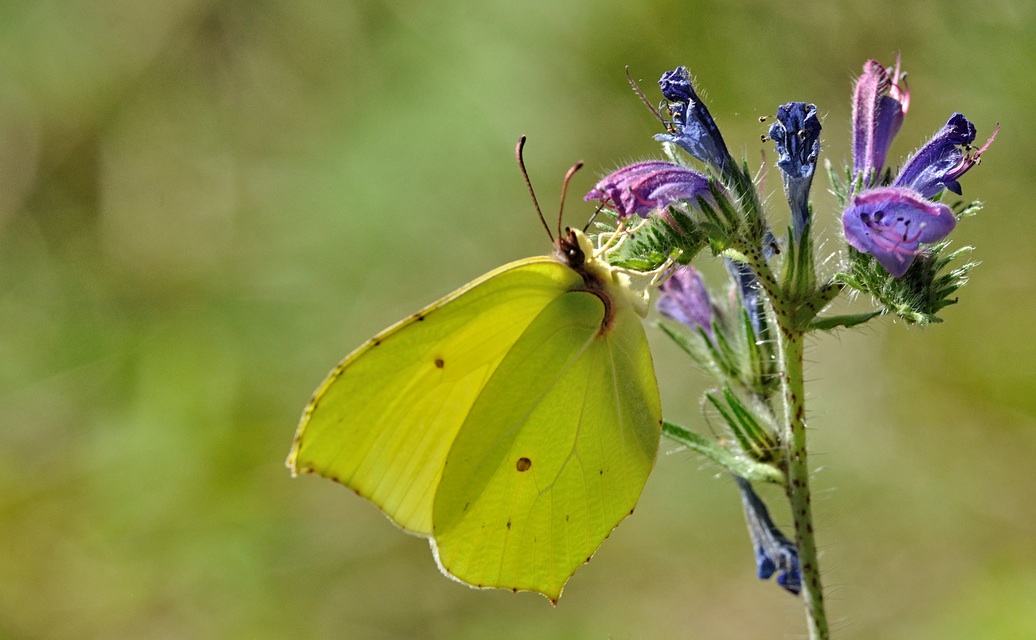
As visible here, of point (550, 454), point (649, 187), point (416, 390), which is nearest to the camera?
point (649, 187)

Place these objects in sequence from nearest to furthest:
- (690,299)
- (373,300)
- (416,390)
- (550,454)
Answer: (416,390) → (550,454) → (690,299) → (373,300)

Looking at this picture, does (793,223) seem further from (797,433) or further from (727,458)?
(727,458)

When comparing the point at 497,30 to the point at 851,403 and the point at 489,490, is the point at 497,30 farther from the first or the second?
the point at 489,490

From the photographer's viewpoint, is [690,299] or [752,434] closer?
[752,434]

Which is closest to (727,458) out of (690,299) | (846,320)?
(846,320)

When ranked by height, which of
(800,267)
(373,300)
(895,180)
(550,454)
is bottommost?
(373,300)

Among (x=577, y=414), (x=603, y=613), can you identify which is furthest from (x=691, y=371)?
(x=577, y=414)

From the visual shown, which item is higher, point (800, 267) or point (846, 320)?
point (800, 267)

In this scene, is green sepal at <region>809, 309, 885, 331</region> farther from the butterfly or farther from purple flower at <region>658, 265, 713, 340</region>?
purple flower at <region>658, 265, 713, 340</region>

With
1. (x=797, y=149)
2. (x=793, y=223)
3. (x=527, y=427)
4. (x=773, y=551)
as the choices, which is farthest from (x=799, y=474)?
(x=797, y=149)
